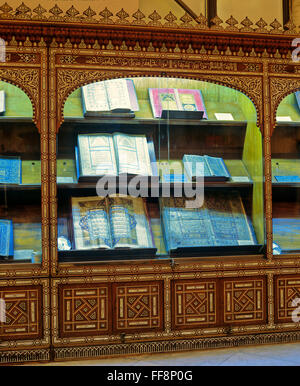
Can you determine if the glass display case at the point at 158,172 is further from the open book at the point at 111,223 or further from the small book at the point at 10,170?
the small book at the point at 10,170

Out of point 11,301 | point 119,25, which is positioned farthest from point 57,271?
point 119,25

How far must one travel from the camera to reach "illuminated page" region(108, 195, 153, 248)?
154 inches

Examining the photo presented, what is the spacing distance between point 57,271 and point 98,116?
125 centimetres

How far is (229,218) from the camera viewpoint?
4219 mm

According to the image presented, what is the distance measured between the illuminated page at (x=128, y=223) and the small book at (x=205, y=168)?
48 centimetres

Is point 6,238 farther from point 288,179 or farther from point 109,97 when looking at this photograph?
point 288,179

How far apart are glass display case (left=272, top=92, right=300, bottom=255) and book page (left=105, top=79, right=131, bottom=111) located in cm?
128

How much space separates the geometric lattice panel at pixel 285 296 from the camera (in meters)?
4.04

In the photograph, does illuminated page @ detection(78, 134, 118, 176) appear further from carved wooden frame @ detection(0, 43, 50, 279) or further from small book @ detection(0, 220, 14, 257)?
small book @ detection(0, 220, 14, 257)

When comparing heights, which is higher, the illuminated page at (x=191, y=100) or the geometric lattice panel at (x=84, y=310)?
the illuminated page at (x=191, y=100)

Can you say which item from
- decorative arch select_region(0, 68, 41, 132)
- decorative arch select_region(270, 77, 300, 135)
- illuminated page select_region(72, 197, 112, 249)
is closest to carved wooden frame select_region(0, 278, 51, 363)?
illuminated page select_region(72, 197, 112, 249)

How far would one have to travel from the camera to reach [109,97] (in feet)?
13.2

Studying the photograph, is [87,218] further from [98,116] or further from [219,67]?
[219,67]

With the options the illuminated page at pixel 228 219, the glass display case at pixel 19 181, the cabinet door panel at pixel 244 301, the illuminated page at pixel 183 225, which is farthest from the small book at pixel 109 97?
the cabinet door panel at pixel 244 301
